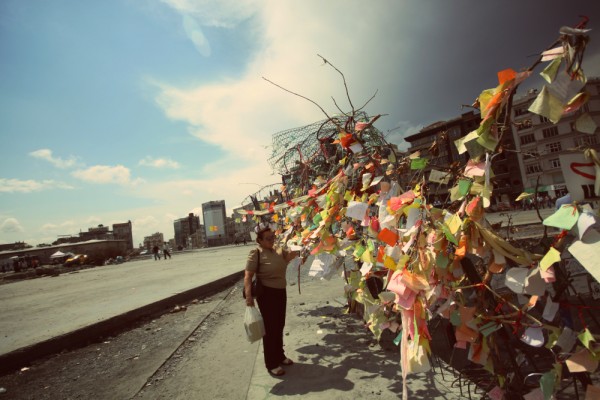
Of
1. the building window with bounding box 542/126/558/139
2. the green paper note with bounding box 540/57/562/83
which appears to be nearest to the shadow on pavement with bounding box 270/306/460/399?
the green paper note with bounding box 540/57/562/83

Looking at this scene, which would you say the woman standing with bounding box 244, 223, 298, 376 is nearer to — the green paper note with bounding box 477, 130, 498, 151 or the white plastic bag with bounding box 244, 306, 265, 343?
the white plastic bag with bounding box 244, 306, 265, 343

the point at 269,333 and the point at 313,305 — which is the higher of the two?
the point at 269,333

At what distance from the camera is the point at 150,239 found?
16950cm

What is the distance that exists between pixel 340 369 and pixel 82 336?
174 inches

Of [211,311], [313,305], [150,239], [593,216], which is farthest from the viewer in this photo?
[150,239]

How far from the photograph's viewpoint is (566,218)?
118 centimetres

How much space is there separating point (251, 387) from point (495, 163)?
9.52 feet

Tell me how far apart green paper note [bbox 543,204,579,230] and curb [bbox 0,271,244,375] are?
19.8ft

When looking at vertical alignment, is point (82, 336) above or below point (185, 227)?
below

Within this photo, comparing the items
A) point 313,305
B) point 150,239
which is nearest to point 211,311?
point 313,305

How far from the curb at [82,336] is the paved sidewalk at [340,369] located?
3209mm

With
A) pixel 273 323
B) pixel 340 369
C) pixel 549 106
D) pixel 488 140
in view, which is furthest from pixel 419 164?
pixel 273 323

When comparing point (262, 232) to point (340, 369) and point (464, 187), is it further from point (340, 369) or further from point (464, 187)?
point (464, 187)

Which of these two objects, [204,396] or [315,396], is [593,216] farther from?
[204,396]
